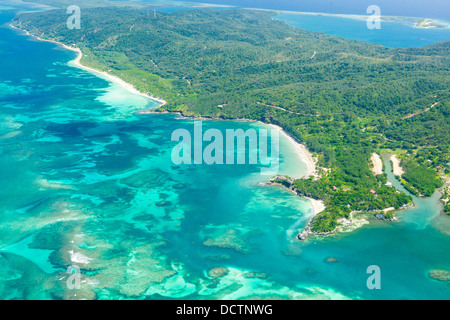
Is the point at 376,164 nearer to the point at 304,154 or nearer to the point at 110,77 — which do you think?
the point at 304,154

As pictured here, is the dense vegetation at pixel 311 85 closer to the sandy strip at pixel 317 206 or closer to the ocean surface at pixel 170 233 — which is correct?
the sandy strip at pixel 317 206

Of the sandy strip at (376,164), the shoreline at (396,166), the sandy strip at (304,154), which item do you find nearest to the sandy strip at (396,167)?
the shoreline at (396,166)

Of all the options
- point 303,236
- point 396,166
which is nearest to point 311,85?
point 396,166

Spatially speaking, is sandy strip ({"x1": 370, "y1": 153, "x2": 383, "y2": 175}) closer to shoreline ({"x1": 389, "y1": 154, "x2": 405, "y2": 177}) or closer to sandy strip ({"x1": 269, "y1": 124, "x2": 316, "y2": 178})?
shoreline ({"x1": 389, "y1": 154, "x2": 405, "y2": 177})

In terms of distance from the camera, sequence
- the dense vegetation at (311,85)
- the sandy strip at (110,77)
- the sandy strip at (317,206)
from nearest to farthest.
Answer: the sandy strip at (317,206) < the dense vegetation at (311,85) < the sandy strip at (110,77)

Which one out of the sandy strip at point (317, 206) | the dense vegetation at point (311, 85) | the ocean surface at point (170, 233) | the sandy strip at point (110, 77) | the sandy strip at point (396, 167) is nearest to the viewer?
the ocean surface at point (170, 233)

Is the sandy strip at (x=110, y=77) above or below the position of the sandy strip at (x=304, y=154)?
above

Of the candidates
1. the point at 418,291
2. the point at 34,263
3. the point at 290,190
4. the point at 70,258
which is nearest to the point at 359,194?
the point at 290,190
